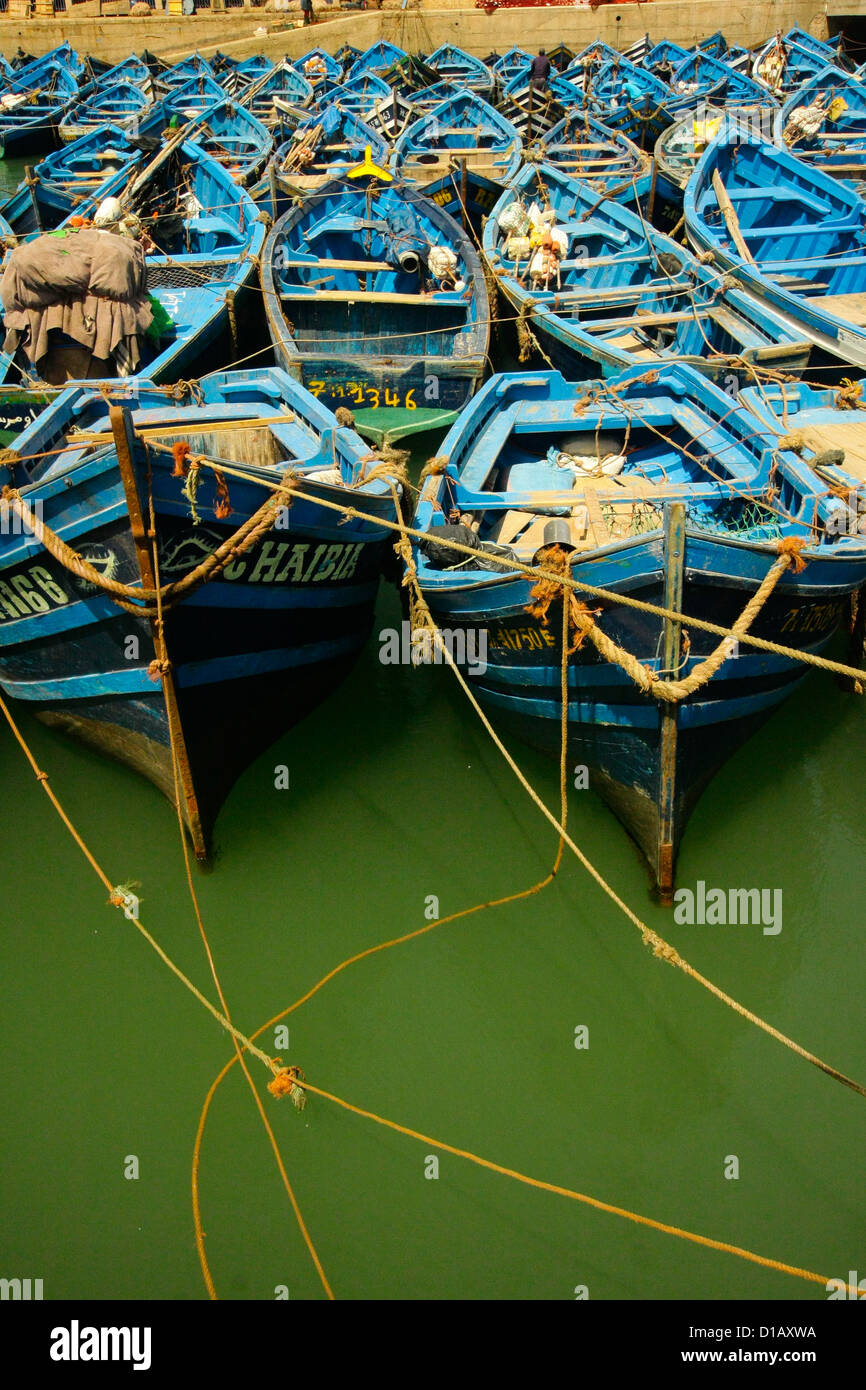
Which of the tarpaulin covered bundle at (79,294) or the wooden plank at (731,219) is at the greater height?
the wooden plank at (731,219)

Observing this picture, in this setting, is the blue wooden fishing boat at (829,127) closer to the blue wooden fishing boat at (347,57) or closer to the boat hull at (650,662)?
the boat hull at (650,662)

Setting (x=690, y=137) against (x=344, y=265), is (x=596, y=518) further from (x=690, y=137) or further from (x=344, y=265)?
(x=690, y=137)

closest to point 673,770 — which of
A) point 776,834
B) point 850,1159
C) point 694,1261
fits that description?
point 776,834

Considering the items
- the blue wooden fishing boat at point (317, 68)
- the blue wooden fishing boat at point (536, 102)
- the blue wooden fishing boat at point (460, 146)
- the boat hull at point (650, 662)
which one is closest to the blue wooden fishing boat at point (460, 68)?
the blue wooden fishing boat at point (536, 102)

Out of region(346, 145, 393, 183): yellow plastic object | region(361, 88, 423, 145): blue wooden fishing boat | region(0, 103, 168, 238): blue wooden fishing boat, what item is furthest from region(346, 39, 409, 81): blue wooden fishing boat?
region(346, 145, 393, 183): yellow plastic object

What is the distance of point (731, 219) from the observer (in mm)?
12594

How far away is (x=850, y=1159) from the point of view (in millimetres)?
5156

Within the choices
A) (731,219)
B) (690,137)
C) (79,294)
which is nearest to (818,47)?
(690,137)

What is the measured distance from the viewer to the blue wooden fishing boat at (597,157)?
51.8 ft

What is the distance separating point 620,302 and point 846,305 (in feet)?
8.76

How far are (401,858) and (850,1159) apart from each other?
3.45 meters

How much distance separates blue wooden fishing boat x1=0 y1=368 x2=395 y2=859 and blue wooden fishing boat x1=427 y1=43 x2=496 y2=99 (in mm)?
22694

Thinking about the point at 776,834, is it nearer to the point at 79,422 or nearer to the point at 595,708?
the point at 595,708

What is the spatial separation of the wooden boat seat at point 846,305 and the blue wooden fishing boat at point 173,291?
6.86 m
